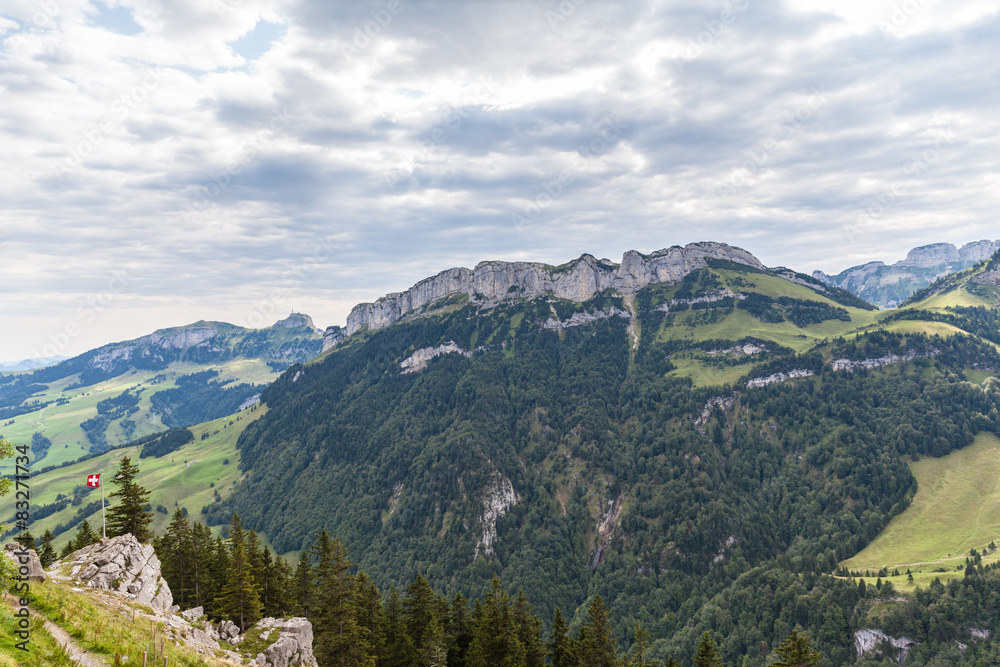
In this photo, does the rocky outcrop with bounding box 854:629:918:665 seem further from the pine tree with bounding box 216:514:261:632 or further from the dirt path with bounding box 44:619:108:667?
the dirt path with bounding box 44:619:108:667

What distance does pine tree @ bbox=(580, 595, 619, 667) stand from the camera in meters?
65.4

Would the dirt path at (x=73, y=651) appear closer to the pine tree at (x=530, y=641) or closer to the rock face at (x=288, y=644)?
the rock face at (x=288, y=644)

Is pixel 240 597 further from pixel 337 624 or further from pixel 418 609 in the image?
pixel 418 609

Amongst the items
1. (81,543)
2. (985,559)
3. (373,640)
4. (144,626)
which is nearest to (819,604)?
(985,559)

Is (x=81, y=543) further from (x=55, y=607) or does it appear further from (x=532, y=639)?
(x=532, y=639)

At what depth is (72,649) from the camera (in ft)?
88.4

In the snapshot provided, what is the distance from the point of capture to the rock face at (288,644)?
51.0 metres

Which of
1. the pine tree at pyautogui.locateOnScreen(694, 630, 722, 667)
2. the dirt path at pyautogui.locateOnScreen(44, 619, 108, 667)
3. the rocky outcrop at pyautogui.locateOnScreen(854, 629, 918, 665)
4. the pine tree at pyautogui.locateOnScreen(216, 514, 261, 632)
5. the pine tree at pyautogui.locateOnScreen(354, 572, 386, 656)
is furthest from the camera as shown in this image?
the rocky outcrop at pyautogui.locateOnScreen(854, 629, 918, 665)

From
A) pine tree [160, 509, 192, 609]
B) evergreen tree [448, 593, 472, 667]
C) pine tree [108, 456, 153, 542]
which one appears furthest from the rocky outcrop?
pine tree [108, 456, 153, 542]

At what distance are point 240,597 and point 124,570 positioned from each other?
49.1 feet

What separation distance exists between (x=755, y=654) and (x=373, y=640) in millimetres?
158169

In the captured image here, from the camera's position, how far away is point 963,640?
133000mm

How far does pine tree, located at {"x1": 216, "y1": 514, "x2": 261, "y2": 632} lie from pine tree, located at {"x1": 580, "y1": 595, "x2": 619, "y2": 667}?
45.4m

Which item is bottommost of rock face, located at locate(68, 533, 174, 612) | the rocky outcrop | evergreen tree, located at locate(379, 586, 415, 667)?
the rocky outcrop
